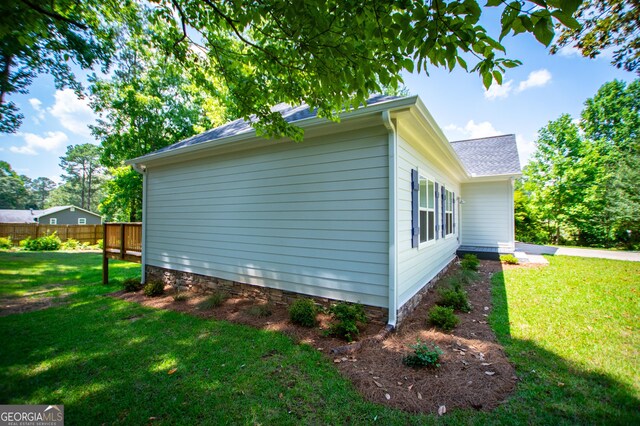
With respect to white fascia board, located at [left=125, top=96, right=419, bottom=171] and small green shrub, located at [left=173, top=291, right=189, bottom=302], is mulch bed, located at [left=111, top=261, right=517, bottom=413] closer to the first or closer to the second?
small green shrub, located at [left=173, top=291, right=189, bottom=302]

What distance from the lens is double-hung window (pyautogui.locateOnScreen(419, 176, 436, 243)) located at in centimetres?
558

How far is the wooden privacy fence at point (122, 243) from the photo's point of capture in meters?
7.89

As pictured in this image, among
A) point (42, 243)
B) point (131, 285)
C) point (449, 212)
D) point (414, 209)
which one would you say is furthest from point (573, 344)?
point (42, 243)

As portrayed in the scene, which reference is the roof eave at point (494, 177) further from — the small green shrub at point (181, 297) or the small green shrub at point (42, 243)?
the small green shrub at point (42, 243)

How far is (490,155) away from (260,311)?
12543mm

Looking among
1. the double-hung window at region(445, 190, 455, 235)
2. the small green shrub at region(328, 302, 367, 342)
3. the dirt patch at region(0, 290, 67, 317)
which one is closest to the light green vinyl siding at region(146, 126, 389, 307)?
the small green shrub at region(328, 302, 367, 342)

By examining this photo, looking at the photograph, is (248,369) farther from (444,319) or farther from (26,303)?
(26,303)

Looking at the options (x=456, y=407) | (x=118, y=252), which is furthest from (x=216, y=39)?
(x=118, y=252)

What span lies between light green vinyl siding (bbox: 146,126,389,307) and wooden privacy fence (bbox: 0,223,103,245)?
1991 cm

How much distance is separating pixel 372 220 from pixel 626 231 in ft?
64.2

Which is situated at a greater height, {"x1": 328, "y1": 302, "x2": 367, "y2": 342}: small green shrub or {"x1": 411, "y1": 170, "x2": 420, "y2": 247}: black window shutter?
{"x1": 411, "y1": 170, "x2": 420, "y2": 247}: black window shutter

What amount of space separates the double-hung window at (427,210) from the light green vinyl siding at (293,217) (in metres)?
1.89

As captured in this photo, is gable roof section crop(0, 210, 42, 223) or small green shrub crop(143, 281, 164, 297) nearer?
small green shrub crop(143, 281, 164, 297)

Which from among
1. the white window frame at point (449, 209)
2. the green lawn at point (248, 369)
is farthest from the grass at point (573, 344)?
the white window frame at point (449, 209)
